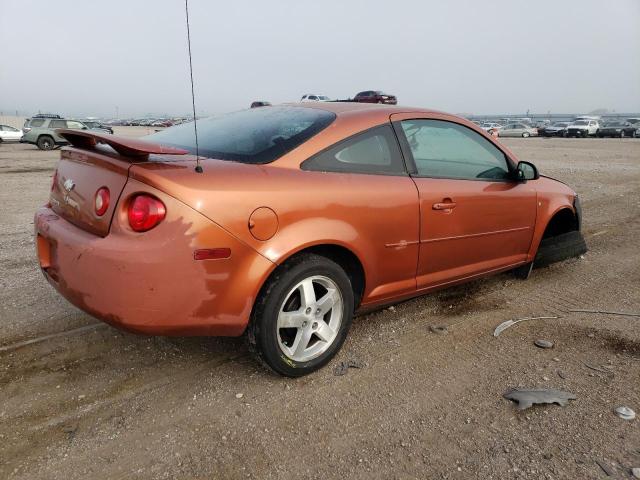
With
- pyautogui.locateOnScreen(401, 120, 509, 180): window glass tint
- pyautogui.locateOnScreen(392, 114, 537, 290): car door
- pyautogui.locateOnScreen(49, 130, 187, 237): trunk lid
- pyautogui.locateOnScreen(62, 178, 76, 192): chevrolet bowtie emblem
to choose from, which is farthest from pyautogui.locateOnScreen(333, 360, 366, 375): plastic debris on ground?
pyautogui.locateOnScreen(62, 178, 76, 192): chevrolet bowtie emblem

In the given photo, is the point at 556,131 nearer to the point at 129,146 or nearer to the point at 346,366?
the point at 346,366

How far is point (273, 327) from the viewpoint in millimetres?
2490

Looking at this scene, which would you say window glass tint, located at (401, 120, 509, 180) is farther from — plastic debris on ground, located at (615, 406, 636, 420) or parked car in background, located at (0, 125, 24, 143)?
parked car in background, located at (0, 125, 24, 143)

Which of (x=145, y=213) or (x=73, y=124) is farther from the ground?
(x=73, y=124)

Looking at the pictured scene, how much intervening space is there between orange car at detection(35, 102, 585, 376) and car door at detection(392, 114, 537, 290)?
0.01 m

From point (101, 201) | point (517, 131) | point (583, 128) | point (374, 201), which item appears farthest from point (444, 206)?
point (517, 131)

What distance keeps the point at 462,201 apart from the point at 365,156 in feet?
2.65

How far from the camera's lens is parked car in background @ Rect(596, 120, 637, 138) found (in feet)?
129

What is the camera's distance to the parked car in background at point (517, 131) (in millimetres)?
44228

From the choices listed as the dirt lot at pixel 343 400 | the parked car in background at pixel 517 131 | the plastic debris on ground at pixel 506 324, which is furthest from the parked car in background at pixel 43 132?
the parked car in background at pixel 517 131


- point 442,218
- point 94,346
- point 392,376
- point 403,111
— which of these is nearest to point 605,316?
point 442,218

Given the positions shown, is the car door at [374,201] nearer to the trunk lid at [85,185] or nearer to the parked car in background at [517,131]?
the trunk lid at [85,185]

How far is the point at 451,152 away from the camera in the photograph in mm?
3434

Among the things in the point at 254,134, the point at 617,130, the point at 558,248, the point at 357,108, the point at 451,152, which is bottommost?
the point at 558,248
